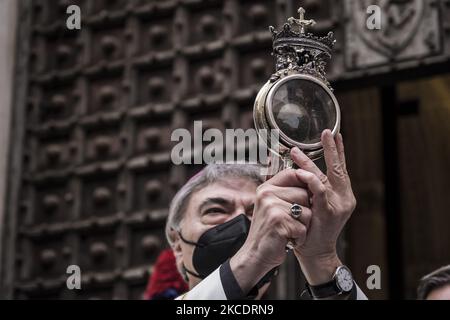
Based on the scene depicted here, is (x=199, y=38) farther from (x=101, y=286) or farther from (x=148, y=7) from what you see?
(x=101, y=286)

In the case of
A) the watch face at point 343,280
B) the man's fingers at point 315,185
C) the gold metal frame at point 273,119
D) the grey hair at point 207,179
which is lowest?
the watch face at point 343,280

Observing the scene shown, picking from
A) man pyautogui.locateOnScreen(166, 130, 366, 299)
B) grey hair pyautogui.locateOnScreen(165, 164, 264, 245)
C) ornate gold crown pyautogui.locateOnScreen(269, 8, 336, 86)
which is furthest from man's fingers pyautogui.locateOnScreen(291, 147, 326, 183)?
grey hair pyautogui.locateOnScreen(165, 164, 264, 245)

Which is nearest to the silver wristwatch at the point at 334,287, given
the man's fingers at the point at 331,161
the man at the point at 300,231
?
the man at the point at 300,231

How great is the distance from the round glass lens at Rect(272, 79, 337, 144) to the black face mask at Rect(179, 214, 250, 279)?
0.84m

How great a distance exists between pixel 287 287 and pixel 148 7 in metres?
2.25

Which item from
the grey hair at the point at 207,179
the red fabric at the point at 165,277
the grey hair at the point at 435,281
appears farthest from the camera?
the red fabric at the point at 165,277

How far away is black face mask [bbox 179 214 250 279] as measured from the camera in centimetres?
304

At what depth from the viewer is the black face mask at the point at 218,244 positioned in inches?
120

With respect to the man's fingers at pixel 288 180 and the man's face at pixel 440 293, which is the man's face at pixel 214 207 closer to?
the man's face at pixel 440 293

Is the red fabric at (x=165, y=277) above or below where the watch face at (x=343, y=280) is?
above

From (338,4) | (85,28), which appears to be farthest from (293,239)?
(85,28)

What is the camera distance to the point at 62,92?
23.0ft

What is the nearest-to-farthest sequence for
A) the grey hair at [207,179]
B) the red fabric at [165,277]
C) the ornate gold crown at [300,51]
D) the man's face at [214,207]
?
the ornate gold crown at [300,51] < the man's face at [214,207] < the grey hair at [207,179] < the red fabric at [165,277]

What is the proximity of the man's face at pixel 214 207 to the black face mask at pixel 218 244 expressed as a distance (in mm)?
37
